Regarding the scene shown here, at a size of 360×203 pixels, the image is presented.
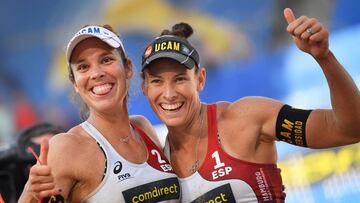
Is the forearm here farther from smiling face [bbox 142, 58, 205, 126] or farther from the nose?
the nose

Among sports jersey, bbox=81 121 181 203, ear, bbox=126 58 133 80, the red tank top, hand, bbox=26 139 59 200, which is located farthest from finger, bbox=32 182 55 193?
ear, bbox=126 58 133 80

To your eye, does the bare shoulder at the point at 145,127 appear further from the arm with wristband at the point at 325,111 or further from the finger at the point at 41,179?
the finger at the point at 41,179

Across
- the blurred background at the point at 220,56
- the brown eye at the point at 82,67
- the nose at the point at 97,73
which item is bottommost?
the nose at the point at 97,73

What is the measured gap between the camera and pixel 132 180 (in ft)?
12.1

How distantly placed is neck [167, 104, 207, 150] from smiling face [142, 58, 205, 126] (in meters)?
0.06

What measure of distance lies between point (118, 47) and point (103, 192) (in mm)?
775

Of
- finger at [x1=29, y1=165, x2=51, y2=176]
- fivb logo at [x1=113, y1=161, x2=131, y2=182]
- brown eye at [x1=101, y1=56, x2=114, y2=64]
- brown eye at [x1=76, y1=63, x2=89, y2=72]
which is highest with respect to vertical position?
brown eye at [x1=101, y1=56, x2=114, y2=64]

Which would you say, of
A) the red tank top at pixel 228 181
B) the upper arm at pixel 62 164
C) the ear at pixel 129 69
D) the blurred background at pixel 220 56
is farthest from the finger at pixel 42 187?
the blurred background at pixel 220 56

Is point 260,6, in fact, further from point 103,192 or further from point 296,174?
point 103,192

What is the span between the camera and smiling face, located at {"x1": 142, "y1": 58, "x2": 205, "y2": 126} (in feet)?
12.8

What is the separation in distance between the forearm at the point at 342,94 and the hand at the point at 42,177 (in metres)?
1.21

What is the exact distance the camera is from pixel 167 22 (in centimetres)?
Answer: 879

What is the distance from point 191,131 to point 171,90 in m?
0.27

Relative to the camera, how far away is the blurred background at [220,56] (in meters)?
6.98
